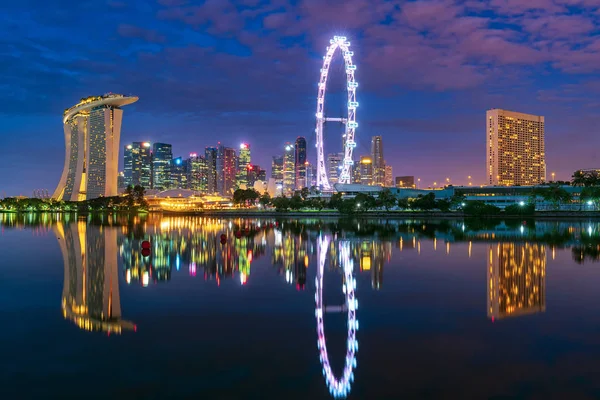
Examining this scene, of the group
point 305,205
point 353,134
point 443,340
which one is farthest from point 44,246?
point 305,205

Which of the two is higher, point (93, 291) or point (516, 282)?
point (93, 291)

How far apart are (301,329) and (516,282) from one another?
1054 centimetres

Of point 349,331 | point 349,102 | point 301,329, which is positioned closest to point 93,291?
point 301,329

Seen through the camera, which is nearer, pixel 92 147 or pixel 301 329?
pixel 301 329

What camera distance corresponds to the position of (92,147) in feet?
551

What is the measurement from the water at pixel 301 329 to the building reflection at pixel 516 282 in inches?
4.0

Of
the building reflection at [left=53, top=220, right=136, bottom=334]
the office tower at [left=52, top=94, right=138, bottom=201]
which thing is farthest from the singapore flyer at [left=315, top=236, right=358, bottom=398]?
the office tower at [left=52, top=94, right=138, bottom=201]

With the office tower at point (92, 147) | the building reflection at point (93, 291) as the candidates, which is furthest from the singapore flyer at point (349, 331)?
the office tower at point (92, 147)

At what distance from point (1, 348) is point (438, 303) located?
12162 mm

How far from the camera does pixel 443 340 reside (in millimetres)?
12219

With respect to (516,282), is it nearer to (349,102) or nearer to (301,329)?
(301,329)

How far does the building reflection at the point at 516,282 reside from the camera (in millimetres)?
15547

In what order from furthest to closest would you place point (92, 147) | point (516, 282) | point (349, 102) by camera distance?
point (92, 147) → point (349, 102) → point (516, 282)

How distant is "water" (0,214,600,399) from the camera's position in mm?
9469
